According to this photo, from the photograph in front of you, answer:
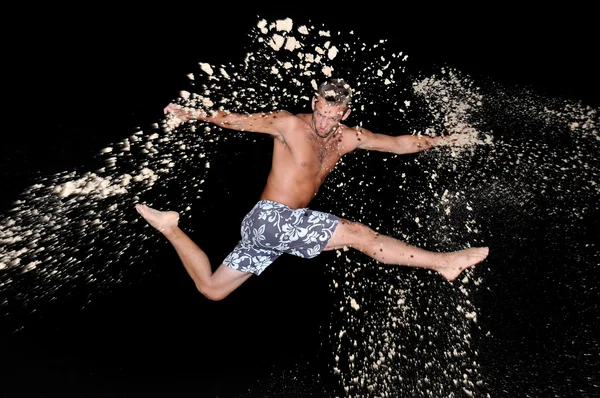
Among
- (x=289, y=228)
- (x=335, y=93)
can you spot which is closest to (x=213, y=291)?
(x=289, y=228)

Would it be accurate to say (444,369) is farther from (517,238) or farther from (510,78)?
(510,78)

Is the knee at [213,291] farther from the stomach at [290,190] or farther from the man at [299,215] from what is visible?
the stomach at [290,190]

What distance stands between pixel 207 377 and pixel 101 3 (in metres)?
2.83

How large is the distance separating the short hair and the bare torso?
0.19m

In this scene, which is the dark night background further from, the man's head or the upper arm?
the man's head

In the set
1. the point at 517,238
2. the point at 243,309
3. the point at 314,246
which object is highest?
the point at 314,246

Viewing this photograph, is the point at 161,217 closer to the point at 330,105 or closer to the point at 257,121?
the point at 257,121

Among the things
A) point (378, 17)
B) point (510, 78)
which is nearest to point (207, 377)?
point (378, 17)

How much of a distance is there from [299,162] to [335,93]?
387 mm

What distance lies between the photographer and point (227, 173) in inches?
144

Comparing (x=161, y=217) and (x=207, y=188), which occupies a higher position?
(x=161, y=217)

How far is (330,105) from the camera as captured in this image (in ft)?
7.52

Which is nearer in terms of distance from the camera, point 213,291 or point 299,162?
point 299,162

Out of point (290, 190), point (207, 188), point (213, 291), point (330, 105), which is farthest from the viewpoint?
point (207, 188)
